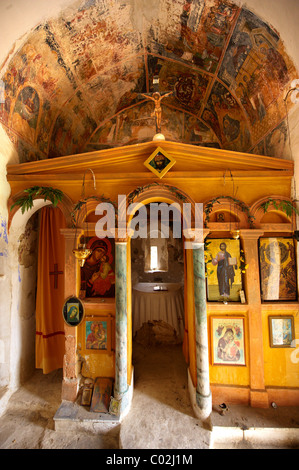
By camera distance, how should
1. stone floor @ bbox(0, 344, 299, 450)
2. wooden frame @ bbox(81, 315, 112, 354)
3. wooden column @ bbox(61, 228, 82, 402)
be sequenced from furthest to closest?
wooden frame @ bbox(81, 315, 112, 354), wooden column @ bbox(61, 228, 82, 402), stone floor @ bbox(0, 344, 299, 450)

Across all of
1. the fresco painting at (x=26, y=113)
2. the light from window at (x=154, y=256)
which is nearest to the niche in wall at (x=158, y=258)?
the light from window at (x=154, y=256)

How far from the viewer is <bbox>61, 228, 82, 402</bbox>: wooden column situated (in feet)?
14.9

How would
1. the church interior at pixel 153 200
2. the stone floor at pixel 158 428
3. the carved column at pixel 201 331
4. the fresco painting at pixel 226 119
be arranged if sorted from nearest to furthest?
the stone floor at pixel 158 428, the carved column at pixel 201 331, the church interior at pixel 153 200, the fresco painting at pixel 226 119

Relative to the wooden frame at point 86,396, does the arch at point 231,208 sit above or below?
above

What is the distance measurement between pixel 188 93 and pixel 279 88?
8.54 ft

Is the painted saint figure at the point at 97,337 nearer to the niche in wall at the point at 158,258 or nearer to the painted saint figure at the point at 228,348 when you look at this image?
the painted saint figure at the point at 228,348

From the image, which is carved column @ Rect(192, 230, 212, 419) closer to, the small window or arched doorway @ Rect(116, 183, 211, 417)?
arched doorway @ Rect(116, 183, 211, 417)

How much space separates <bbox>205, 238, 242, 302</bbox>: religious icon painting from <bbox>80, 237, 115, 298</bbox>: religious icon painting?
6.76 feet

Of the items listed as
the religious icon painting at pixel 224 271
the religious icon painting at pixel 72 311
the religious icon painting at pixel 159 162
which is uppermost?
the religious icon painting at pixel 159 162

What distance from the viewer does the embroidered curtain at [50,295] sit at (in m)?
5.52

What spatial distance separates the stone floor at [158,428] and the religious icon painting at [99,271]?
2.20 m

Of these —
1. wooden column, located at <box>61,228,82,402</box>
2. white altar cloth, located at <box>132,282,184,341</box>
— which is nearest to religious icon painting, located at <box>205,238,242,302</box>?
white altar cloth, located at <box>132,282,184,341</box>

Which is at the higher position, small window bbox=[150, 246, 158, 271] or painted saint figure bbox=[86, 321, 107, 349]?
small window bbox=[150, 246, 158, 271]
